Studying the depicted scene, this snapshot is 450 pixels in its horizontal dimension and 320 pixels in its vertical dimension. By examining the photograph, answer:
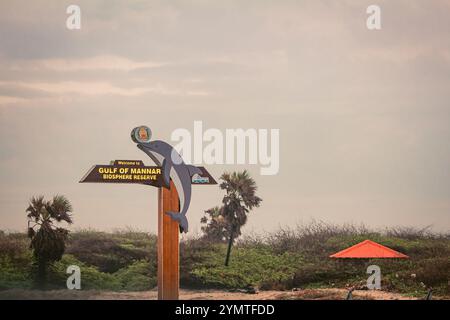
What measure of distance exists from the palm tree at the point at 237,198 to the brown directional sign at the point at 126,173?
4.96 meters

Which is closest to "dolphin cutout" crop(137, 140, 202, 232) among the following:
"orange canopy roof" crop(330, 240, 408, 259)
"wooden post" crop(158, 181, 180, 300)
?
"wooden post" crop(158, 181, 180, 300)

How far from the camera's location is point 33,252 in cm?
3550

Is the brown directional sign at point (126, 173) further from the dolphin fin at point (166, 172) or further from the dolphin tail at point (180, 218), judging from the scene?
the dolphin tail at point (180, 218)

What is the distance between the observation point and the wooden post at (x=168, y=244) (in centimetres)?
3044

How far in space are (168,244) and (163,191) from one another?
1.78 m

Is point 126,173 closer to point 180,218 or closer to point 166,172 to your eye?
point 166,172

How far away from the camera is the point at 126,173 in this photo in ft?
99.0

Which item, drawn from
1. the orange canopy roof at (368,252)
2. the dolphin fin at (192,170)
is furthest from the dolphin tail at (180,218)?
the orange canopy roof at (368,252)

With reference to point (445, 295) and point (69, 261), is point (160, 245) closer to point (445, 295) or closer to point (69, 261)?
point (69, 261)

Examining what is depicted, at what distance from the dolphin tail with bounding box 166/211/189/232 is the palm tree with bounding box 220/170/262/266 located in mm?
4493

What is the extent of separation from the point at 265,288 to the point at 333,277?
2655 millimetres

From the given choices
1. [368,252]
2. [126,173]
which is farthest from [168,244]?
[368,252]

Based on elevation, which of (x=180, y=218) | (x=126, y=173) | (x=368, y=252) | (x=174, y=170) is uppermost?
(x=174, y=170)
